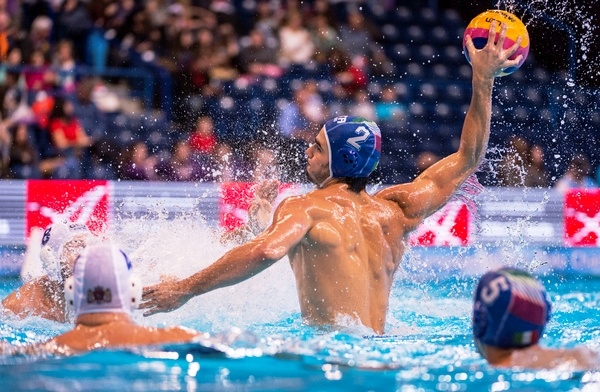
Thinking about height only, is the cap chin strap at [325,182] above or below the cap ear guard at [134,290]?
above

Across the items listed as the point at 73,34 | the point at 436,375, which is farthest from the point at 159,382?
the point at 73,34

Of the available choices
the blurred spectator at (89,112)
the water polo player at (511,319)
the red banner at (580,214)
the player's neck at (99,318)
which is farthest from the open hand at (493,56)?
the blurred spectator at (89,112)

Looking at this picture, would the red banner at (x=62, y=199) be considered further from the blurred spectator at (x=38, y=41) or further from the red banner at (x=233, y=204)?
the blurred spectator at (x=38, y=41)

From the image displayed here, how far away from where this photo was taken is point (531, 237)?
→ 950cm

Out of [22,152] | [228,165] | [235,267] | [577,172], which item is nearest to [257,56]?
[228,165]

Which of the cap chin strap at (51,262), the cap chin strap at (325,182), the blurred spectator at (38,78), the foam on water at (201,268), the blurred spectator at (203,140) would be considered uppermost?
the blurred spectator at (38,78)

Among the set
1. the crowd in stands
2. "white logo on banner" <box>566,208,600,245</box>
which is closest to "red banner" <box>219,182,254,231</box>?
the crowd in stands

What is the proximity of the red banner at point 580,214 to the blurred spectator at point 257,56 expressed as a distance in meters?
4.26

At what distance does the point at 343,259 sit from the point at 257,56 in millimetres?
8055

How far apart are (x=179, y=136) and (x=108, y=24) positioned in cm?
187

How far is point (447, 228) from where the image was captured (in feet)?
30.8

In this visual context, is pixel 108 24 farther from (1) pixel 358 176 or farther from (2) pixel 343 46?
(1) pixel 358 176

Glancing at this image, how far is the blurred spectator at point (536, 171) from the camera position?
10.9 meters

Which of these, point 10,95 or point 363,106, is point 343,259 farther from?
point 363,106
